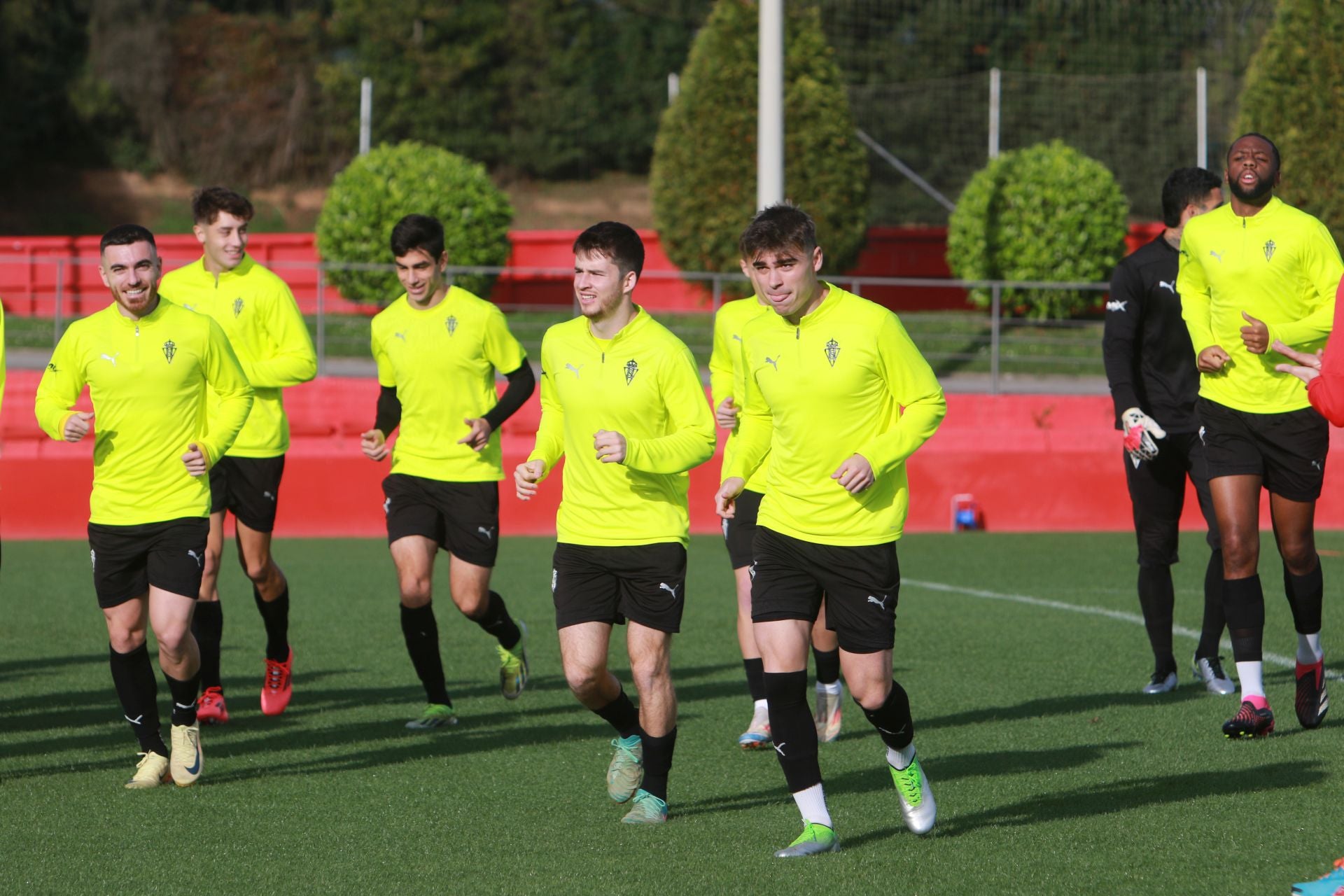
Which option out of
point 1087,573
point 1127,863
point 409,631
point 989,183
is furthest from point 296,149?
point 1127,863

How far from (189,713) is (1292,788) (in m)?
4.02

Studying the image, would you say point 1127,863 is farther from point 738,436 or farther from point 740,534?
point 740,534

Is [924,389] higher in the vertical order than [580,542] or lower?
higher

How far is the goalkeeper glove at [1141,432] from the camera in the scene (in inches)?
296

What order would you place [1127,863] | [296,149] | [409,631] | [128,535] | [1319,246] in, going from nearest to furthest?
[1127,863]
[128,535]
[1319,246]
[409,631]
[296,149]

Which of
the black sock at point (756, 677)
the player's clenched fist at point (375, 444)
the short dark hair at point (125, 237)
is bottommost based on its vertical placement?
the black sock at point (756, 677)

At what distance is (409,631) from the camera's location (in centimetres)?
765

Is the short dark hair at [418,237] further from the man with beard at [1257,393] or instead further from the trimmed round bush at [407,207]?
the trimmed round bush at [407,207]

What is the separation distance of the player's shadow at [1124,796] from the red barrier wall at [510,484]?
907cm

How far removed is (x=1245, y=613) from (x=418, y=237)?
3.83 metres

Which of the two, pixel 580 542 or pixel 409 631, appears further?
pixel 409 631

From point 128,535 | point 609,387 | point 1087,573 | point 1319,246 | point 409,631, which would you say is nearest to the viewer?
point 609,387

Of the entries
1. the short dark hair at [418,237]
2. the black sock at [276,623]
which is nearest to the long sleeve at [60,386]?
the short dark hair at [418,237]

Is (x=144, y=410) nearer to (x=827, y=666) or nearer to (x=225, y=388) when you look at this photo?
(x=225, y=388)
